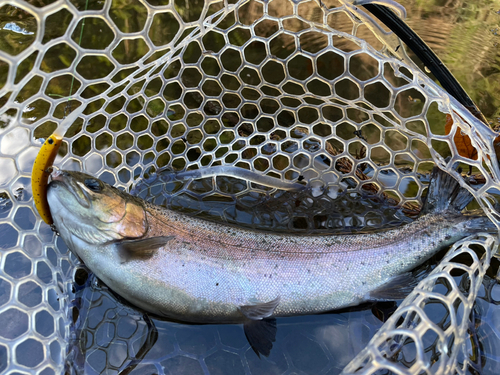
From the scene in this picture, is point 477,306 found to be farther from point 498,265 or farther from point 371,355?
point 371,355

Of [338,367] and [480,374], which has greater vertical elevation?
[480,374]

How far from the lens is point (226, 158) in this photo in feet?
10.4

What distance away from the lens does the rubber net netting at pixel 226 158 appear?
6.96 feet

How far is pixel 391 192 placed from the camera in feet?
9.75

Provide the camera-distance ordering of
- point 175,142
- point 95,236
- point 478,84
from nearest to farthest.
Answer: point 95,236, point 175,142, point 478,84

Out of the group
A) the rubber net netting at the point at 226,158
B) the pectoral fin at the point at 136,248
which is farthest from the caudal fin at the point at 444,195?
the pectoral fin at the point at 136,248

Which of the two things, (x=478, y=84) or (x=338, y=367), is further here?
(x=478, y=84)

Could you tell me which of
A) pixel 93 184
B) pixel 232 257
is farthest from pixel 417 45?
pixel 93 184

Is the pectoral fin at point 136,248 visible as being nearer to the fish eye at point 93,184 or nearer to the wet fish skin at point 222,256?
the wet fish skin at point 222,256

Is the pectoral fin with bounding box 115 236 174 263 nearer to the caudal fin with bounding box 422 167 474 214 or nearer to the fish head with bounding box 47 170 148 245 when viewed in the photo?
the fish head with bounding box 47 170 148 245

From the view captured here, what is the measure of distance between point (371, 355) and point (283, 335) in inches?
32.2

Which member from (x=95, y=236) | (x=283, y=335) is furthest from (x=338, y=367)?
(x=95, y=236)

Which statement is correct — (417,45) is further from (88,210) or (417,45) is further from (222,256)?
(88,210)

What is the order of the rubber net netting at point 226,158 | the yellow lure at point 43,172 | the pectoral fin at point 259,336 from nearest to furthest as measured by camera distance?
the yellow lure at point 43,172 < the rubber net netting at point 226,158 < the pectoral fin at point 259,336
